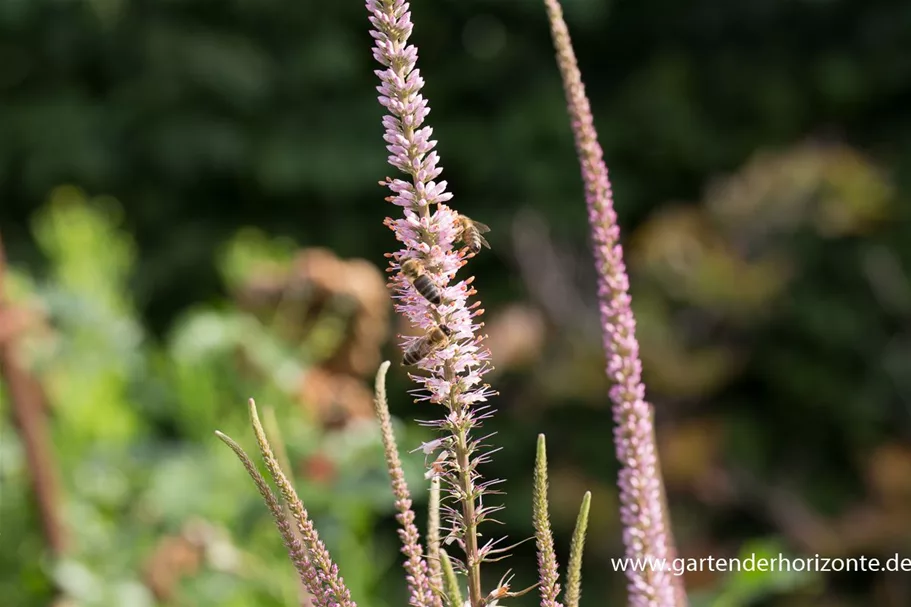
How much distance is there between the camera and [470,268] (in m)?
6.93

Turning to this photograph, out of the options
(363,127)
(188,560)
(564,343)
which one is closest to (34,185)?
(363,127)

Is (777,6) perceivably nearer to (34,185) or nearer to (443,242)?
(34,185)

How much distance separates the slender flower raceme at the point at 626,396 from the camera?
0.80 m

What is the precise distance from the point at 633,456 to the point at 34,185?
696 cm

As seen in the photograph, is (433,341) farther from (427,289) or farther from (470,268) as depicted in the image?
(470,268)

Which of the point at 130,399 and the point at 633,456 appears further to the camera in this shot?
the point at 130,399

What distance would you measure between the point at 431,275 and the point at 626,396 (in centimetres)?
21

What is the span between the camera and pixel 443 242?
2.22 ft

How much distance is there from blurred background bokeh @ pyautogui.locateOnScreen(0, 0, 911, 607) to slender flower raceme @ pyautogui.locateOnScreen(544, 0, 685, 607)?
1.10 m

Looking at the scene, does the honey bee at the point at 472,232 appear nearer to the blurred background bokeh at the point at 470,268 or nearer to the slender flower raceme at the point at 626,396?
the slender flower raceme at the point at 626,396

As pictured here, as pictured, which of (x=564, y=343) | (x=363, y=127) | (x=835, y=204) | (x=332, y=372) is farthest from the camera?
(x=363, y=127)

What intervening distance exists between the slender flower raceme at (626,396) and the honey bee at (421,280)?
0.16 meters

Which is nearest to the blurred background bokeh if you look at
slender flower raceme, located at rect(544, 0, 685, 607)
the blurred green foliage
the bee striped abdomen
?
the blurred green foliage

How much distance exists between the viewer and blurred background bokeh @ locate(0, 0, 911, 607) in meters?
2.49
